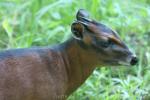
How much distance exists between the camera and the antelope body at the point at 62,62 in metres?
3.78

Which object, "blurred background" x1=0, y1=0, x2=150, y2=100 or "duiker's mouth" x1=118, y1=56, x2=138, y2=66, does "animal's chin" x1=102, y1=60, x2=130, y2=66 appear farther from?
"blurred background" x1=0, y1=0, x2=150, y2=100

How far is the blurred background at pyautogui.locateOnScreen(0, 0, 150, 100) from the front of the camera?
504 cm

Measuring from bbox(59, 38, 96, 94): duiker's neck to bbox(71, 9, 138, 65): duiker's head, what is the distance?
71 millimetres

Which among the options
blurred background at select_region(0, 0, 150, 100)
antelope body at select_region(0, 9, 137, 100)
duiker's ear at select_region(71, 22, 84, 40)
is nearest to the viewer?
antelope body at select_region(0, 9, 137, 100)

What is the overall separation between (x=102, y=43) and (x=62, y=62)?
1.05 feet

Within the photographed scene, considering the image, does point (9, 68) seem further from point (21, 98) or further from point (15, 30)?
point (15, 30)

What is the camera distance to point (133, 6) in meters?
6.57

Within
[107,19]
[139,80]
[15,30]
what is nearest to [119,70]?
[139,80]

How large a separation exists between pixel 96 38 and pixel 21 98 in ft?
2.13

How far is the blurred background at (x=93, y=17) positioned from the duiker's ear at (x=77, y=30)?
973 mm

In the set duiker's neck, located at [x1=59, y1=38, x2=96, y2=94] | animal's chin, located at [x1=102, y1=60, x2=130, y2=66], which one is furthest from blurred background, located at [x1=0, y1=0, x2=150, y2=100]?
animal's chin, located at [x1=102, y1=60, x2=130, y2=66]

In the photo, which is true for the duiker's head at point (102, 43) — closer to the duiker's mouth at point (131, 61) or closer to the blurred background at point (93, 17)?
the duiker's mouth at point (131, 61)

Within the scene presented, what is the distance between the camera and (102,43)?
3893mm

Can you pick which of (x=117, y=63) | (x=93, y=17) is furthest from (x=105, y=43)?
(x=93, y=17)
